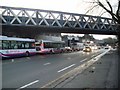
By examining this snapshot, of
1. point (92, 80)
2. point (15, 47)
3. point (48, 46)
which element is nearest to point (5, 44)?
point (15, 47)

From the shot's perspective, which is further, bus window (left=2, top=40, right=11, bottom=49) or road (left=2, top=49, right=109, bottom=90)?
bus window (left=2, top=40, right=11, bottom=49)

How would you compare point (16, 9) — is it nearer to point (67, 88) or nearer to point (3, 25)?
point (3, 25)

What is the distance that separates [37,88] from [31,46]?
3653 cm

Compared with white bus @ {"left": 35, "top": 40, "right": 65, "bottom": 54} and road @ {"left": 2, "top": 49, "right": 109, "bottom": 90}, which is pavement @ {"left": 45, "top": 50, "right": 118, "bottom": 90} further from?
white bus @ {"left": 35, "top": 40, "right": 65, "bottom": 54}

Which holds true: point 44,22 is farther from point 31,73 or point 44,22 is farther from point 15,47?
point 31,73

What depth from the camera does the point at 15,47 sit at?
140ft

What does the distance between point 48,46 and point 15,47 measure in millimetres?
21101

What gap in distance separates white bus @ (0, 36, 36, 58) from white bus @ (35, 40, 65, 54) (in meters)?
8.12

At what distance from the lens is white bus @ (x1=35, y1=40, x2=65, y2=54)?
192 feet

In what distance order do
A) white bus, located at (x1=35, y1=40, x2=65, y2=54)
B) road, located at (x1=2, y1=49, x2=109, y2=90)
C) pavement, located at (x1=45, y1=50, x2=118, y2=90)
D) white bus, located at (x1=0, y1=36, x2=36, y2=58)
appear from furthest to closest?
white bus, located at (x1=35, y1=40, x2=65, y2=54)
white bus, located at (x1=0, y1=36, x2=36, y2=58)
road, located at (x1=2, y1=49, x2=109, y2=90)
pavement, located at (x1=45, y1=50, x2=118, y2=90)

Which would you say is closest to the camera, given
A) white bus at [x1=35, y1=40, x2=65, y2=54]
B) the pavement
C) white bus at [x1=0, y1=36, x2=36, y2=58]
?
the pavement

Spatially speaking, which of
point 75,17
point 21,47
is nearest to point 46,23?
point 75,17

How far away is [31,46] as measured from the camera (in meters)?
49.3

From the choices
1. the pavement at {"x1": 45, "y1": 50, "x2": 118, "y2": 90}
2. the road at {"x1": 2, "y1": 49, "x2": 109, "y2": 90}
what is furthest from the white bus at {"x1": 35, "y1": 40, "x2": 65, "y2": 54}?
the pavement at {"x1": 45, "y1": 50, "x2": 118, "y2": 90}
